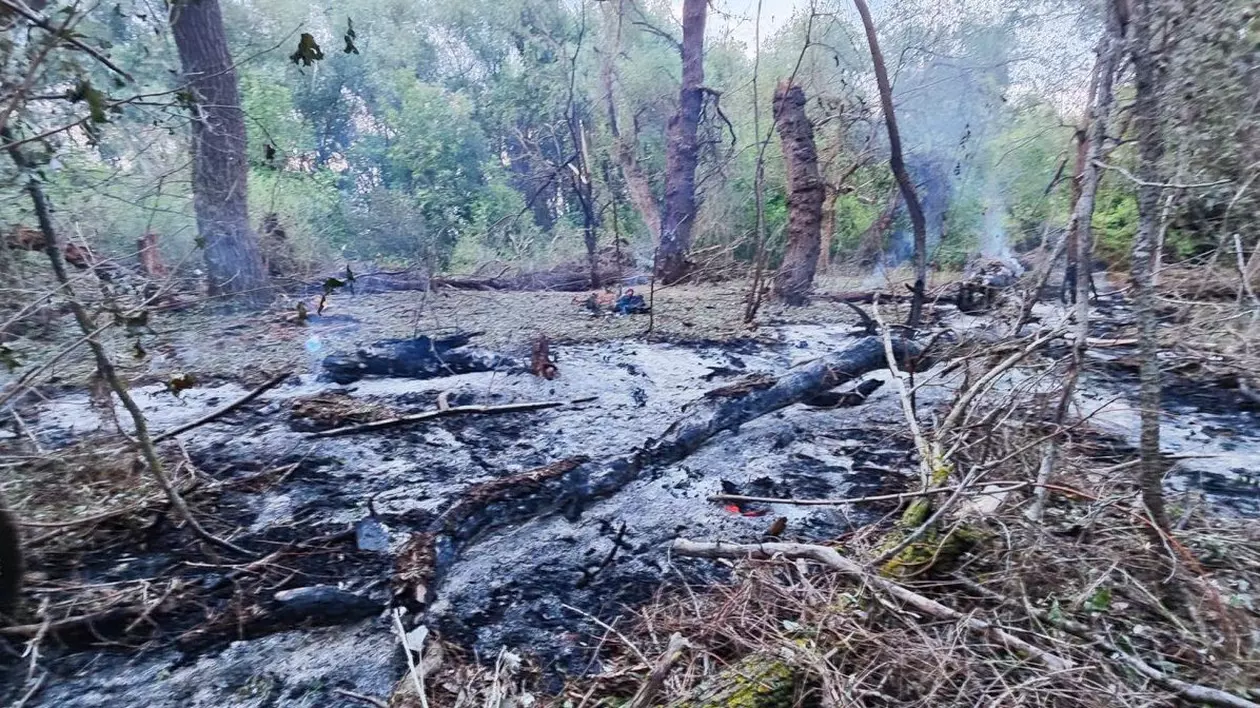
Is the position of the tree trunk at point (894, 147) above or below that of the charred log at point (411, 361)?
above

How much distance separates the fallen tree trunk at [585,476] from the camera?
8.34 feet

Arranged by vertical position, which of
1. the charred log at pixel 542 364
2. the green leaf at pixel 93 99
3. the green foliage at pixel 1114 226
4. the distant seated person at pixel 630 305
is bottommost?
the charred log at pixel 542 364

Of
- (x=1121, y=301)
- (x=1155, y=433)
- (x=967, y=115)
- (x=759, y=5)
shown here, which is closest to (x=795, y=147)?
(x=759, y=5)

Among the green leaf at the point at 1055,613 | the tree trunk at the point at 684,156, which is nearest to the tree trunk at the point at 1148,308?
the green leaf at the point at 1055,613

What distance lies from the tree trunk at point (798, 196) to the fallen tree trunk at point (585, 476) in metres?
2.97

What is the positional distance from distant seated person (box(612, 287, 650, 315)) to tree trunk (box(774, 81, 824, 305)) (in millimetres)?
1650

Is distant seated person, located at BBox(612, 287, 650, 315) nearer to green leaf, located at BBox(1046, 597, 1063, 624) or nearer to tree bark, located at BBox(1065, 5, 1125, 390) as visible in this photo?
tree bark, located at BBox(1065, 5, 1125, 390)

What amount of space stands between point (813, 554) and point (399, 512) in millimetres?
1842

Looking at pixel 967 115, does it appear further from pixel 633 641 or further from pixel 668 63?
pixel 633 641

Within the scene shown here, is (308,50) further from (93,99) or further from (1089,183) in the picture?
(1089,183)

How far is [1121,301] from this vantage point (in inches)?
292

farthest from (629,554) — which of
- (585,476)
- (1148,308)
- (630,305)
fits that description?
(630,305)

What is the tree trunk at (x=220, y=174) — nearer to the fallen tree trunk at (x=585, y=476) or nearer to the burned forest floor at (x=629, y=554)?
the burned forest floor at (x=629, y=554)

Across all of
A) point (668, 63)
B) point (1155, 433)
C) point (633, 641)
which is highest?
point (668, 63)
